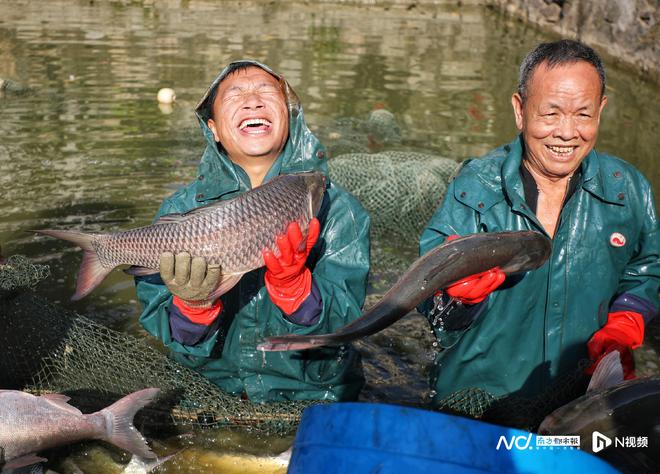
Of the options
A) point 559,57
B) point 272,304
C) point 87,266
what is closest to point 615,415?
point 559,57

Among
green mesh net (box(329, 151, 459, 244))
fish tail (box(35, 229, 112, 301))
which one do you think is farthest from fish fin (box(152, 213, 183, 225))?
green mesh net (box(329, 151, 459, 244))

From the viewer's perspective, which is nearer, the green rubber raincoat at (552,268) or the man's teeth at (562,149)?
the man's teeth at (562,149)

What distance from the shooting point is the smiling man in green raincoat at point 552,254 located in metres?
3.94

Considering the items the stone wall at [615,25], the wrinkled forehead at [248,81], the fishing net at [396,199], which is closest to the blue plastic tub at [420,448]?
the wrinkled forehead at [248,81]

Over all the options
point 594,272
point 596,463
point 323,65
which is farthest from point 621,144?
point 596,463

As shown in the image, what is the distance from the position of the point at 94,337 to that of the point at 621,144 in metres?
9.70

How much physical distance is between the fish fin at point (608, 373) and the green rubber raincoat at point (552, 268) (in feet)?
2.72

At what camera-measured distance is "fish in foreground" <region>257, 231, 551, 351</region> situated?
3.16 m

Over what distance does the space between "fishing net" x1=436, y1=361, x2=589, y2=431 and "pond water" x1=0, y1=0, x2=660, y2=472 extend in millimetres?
1070

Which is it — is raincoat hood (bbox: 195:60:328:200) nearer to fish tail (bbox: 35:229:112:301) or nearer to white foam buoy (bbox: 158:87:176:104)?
fish tail (bbox: 35:229:112:301)

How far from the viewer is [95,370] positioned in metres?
4.48

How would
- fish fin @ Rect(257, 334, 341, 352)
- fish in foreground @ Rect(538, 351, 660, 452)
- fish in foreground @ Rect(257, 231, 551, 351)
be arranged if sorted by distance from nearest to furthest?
1. fish in foreground @ Rect(538, 351, 660, 452)
2. fish fin @ Rect(257, 334, 341, 352)
3. fish in foreground @ Rect(257, 231, 551, 351)

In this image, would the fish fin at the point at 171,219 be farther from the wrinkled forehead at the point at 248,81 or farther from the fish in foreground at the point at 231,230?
the wrinkled forehead at the point at 248,81

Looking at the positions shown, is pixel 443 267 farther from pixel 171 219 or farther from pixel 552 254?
pixel 171 219
